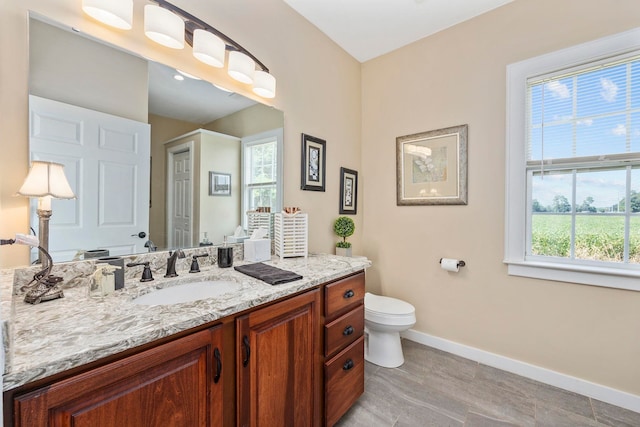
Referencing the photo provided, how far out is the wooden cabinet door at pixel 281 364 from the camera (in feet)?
3.17

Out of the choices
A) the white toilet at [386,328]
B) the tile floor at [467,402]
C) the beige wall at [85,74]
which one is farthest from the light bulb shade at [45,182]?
the white toilet at [386,328]

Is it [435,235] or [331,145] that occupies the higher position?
[331,145]

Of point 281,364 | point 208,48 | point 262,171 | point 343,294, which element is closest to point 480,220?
point 343,294

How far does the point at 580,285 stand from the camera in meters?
1.73

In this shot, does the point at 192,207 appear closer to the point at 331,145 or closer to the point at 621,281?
the point at 331,145

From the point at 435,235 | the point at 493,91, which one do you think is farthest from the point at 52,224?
the point at 493,91

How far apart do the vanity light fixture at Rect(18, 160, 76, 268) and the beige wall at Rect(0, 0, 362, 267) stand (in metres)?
0.06

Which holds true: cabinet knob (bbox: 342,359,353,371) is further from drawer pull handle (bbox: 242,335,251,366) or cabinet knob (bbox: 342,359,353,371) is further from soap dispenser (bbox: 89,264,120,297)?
soap dispenser (bbox: 89,264,120,297)

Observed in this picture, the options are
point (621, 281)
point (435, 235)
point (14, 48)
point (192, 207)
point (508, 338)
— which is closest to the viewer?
point (14, 48)

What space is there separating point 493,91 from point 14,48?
269cm

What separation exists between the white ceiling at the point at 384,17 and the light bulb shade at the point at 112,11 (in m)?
1.20

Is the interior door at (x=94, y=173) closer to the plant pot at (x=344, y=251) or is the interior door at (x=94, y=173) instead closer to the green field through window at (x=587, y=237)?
the plant pot at (x=344, y=251)

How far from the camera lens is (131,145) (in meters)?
1.26

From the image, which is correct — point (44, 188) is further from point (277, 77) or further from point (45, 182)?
point (277, 77)
